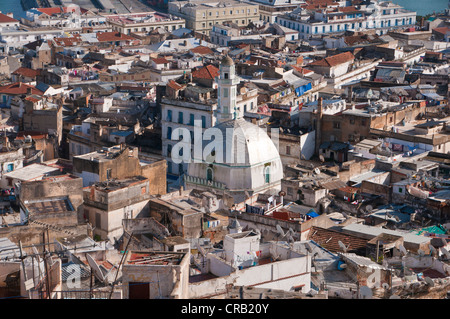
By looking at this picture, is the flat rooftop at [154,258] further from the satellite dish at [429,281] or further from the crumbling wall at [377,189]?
the crumbling wall at [377,189]

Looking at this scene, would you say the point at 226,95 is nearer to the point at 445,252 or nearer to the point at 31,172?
the point at 31,172

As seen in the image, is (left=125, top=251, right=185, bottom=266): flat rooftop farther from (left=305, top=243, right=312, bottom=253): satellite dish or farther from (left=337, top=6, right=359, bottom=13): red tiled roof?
(left=337, top=6, right=359, bottom=13): red tiled roof

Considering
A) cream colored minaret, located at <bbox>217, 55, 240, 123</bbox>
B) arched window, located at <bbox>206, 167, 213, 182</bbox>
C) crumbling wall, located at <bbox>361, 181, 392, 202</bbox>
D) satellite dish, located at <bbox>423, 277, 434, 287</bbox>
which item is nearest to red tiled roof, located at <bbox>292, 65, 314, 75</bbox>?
cream colored minaret, located at <bbox>217, 55, 240, 123</bbox>

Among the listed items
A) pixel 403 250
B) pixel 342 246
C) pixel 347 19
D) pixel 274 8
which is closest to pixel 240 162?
pixel 342 246

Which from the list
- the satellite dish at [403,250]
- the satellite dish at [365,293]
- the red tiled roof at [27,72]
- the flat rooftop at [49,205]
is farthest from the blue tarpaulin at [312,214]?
the red tiled roof at [27,72]

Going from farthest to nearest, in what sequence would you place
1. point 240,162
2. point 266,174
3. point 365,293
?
1. point 266,174
2. point 240,162
3. point 365,293
